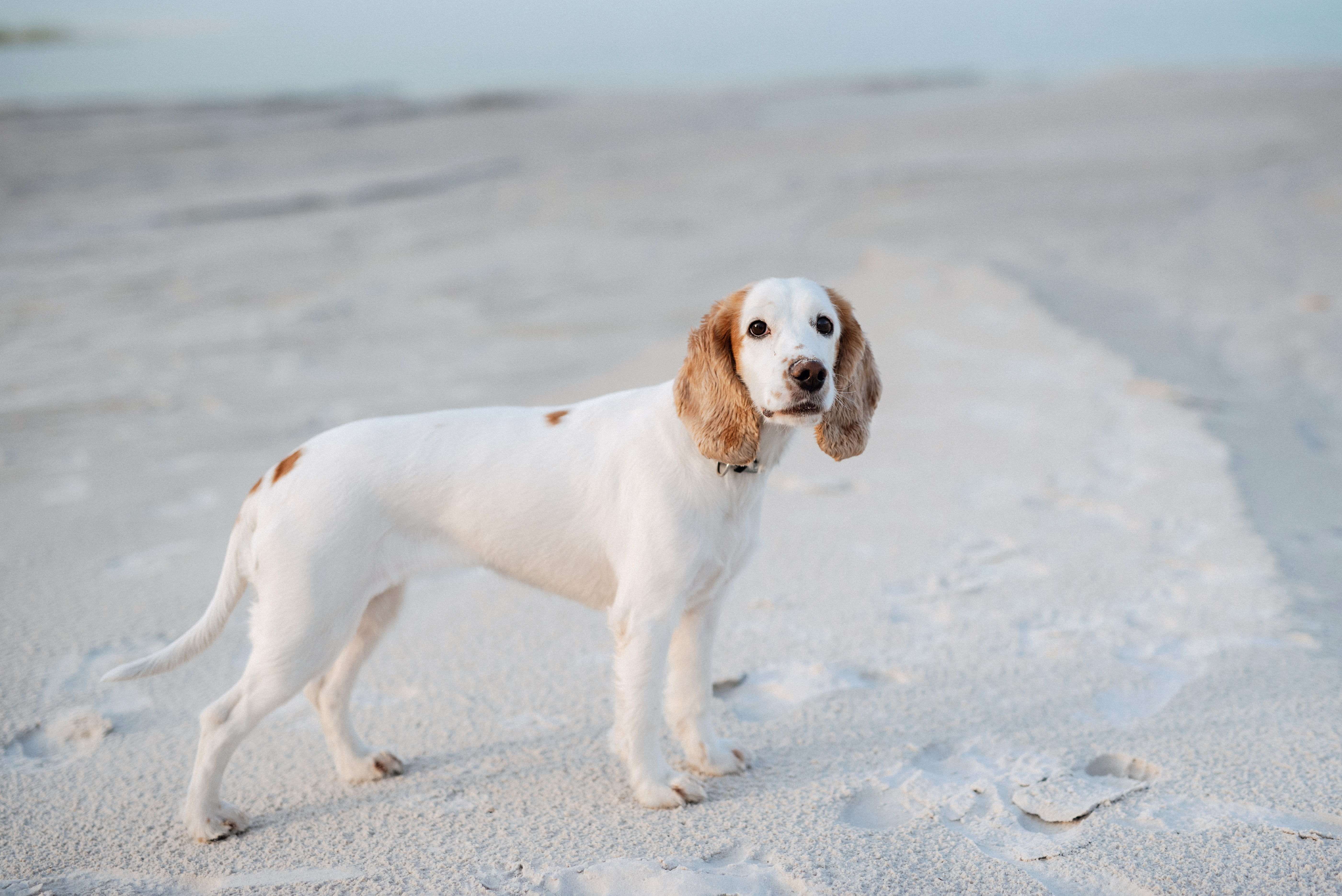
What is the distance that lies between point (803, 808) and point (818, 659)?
3.03ft

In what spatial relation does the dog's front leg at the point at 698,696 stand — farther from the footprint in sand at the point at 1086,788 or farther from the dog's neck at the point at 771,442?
the footprint in sand at the point at 1086,788

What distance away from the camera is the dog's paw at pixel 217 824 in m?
3.02

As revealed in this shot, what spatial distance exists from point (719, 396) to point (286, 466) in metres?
1.25

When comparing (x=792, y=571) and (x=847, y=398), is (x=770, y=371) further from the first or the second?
(x=792, y=571)

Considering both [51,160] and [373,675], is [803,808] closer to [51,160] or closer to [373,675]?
[373,675]

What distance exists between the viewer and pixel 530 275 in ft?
34.8

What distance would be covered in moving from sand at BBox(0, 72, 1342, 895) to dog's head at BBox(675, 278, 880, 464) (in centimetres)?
109

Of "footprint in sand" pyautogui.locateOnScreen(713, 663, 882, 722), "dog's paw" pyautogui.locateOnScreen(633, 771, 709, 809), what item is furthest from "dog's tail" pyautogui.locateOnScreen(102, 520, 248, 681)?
"footprint in sand" pyautogui.locateOnScreen(713, 663, 882, 722)

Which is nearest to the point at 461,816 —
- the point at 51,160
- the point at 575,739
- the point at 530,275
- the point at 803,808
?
the point at 575,739

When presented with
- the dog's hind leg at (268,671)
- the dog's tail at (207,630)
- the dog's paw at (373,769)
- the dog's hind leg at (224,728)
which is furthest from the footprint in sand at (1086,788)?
the dog's tail at (207,630)

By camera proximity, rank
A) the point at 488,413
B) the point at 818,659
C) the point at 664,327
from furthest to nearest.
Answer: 1. the point at 664,327
2. the point at 818,659
3. the point at 488,413

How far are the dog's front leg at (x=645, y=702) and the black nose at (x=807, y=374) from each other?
0.77 metres

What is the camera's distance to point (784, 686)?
12.6ft

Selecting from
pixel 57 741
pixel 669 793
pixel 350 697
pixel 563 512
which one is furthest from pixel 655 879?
pixel 57 741
